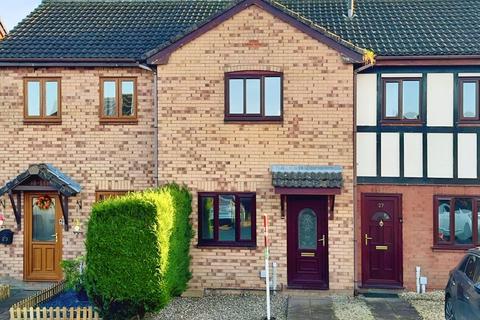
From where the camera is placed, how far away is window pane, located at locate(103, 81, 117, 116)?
47.0ft

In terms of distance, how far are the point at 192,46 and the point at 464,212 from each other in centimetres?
834

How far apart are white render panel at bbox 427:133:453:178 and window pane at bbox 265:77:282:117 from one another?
13.3 feet

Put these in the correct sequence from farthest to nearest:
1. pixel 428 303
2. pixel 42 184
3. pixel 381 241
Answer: pixel 42 184, pixel 381 241, pixel 428 303

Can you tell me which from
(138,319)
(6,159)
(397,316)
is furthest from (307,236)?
(6,159)

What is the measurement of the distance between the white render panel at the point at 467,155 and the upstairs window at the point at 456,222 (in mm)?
653

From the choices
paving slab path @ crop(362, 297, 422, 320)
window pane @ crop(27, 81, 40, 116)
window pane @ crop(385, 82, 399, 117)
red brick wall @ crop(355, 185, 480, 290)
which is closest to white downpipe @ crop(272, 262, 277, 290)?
paving slab path @ crop(362, 297, 422, 320)

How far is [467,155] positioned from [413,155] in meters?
1.38

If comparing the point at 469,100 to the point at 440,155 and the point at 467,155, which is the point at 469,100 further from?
the point at 440,155

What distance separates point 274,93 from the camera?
1324 centimetres

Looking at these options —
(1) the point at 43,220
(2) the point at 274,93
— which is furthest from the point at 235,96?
(1) the point at 43,220

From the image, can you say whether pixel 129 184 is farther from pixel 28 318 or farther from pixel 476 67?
pixel 476 67

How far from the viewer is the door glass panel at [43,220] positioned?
14430 millimetres

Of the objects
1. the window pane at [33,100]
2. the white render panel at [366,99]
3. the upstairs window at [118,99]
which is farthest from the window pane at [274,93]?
the window pane at [33,100]

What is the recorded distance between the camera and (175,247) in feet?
37.2
